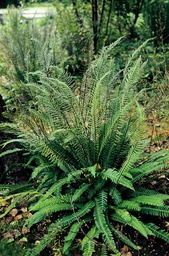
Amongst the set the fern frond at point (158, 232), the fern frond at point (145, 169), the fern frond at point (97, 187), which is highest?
the fern frond at point (145, 169)

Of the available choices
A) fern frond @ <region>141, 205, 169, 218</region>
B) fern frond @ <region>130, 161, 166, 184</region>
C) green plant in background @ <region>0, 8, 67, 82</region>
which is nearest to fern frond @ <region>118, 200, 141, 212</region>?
fern frond @ <region>141, 205, 169, 218</region>

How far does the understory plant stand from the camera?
9.14ft

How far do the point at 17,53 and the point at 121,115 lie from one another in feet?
10.6

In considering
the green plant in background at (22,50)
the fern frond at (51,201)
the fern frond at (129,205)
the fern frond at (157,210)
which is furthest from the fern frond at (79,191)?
the green plant in background at (22,50)

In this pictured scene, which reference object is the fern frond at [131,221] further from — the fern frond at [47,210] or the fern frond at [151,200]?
the fern frond at [47,210]

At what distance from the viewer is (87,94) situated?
3.40m

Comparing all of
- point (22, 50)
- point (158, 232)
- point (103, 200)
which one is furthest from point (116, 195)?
point (22, 50)

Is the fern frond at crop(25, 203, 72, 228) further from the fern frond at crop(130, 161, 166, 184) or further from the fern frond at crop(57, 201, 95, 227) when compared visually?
the fern frond at crop(130, 161, 166, 184)

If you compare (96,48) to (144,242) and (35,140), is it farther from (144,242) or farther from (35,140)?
(144,242)

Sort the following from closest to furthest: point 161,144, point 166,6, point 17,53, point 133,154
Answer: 1. point 133,154
2. point 161,144
3. point 17,53
4. point 166,6

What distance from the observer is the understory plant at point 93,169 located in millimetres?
2787

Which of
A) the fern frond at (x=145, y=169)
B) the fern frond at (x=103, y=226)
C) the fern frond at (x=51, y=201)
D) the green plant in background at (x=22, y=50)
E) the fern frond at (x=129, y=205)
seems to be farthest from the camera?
the green plant in background at (x=22, y=50)

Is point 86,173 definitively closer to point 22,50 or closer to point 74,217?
point 74,217

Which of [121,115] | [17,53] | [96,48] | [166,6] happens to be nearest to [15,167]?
[121,115]
